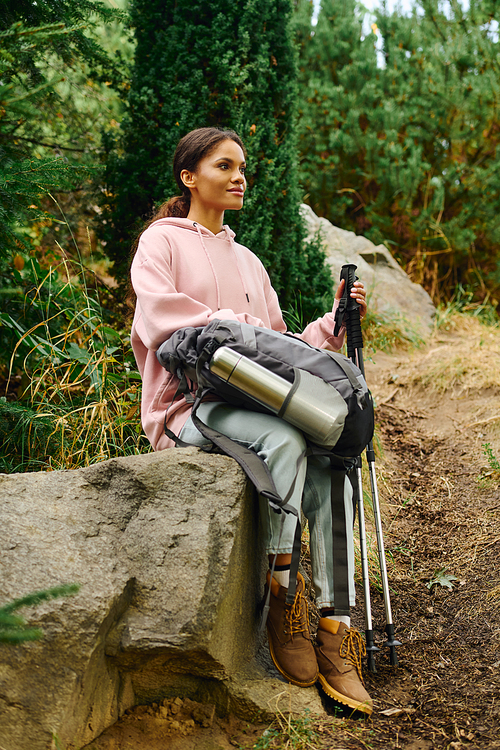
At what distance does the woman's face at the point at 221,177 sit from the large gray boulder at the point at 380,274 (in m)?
3.27

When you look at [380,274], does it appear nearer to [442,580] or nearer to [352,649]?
[442,580]

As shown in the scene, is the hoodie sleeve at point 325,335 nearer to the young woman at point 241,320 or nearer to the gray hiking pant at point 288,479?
the young woman at point 241,320

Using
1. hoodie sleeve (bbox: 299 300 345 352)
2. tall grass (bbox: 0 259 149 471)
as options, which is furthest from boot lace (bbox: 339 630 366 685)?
tall grass (bbox: 0 259 149 471)

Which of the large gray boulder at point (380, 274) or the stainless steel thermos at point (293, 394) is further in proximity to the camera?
the large gray boulder at point (380, 274)

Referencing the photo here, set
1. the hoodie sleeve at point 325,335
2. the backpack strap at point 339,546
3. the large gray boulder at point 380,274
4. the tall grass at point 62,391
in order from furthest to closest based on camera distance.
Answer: the large gray boulder at point 380,274 < the tall grass at point 62,391 < the hoodie sleeve at point 325,335 < the backpack strap at point 339,546

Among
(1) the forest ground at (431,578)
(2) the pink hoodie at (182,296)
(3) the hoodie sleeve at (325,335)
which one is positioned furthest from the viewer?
(3) the hoodie sleeve at (325,335)

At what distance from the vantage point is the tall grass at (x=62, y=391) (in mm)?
3062

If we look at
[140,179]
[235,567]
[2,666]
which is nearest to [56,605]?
[2,666]

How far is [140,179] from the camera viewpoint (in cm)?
396

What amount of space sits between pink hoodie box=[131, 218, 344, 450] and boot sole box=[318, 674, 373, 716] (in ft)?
3.41

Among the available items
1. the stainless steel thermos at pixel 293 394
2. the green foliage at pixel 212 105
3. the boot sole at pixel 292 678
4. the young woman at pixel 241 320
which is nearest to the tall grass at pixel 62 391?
the green foliage at pixel 212 105

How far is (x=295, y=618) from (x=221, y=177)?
1830 millimetres

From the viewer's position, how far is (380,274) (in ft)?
21.1

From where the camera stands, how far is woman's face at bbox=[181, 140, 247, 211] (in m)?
2.72
